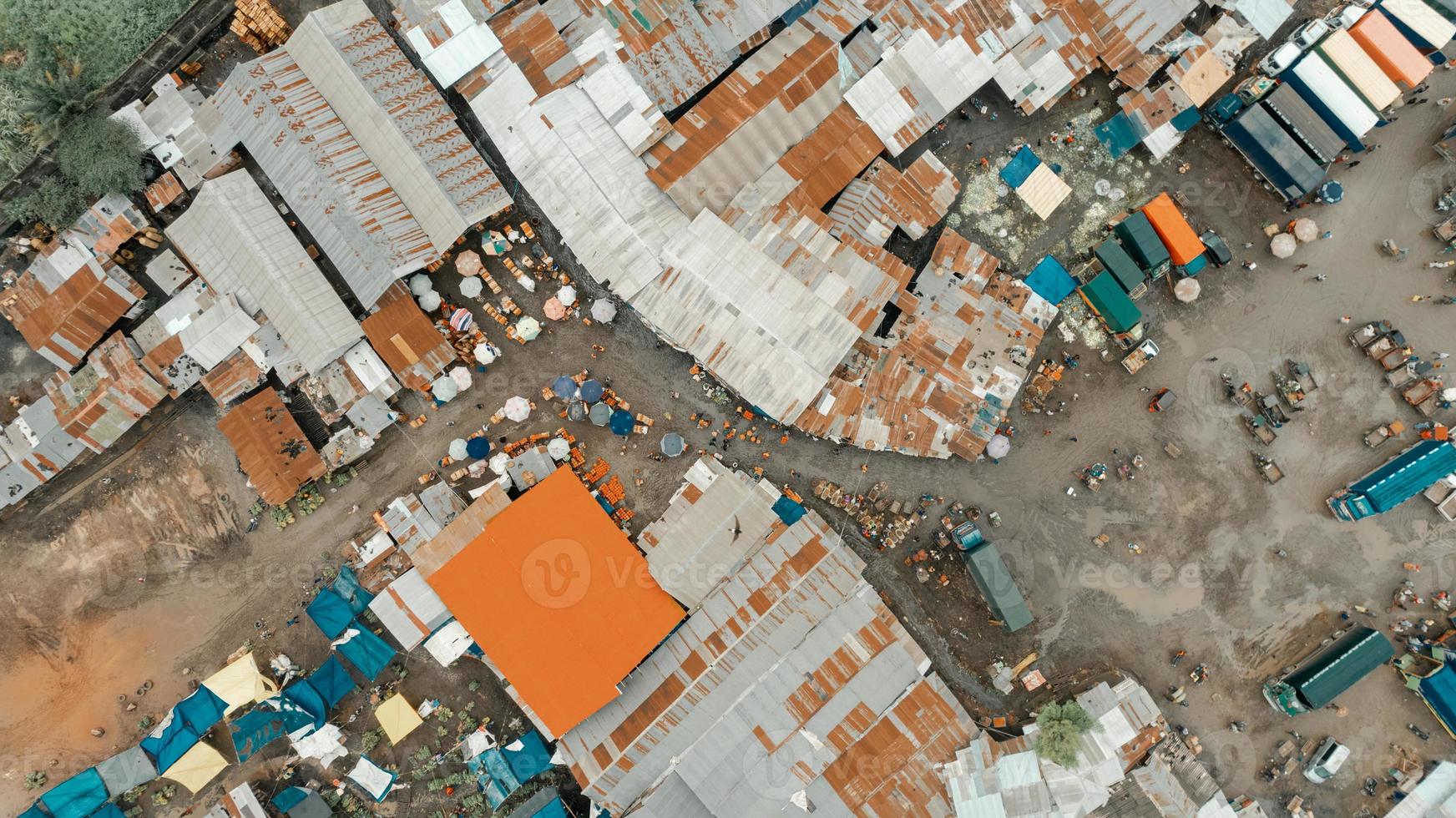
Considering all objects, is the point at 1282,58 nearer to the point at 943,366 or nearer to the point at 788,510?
the point at 943,366

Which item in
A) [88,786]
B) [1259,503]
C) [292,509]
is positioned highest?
[292,509]

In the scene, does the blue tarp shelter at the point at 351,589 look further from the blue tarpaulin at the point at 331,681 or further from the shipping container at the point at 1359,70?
the shipping container at the point at 1359,70

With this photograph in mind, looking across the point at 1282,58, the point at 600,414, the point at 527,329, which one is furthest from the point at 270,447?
the point at 1282,58

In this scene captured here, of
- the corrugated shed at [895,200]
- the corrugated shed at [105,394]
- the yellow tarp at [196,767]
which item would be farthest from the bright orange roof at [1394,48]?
the yellow tarp at [196,767]

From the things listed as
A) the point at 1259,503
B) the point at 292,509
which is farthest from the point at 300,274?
the point at 1259,503

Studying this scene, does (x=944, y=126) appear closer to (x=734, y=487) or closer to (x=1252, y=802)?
(x=734, y=487)
